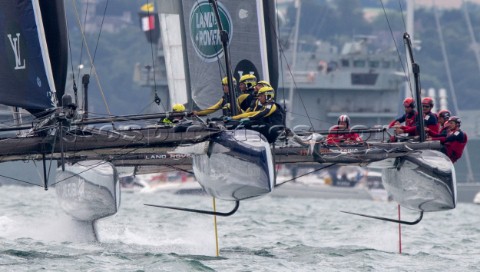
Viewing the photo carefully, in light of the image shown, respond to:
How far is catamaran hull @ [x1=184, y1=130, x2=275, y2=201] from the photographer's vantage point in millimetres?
14008

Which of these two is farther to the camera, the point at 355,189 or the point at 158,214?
the point at 355,189

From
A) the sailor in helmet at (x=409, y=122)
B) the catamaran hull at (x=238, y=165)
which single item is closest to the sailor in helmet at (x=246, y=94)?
the catamaran hull at (x=238, y=165)

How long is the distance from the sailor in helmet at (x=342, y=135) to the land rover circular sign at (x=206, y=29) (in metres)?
2.15

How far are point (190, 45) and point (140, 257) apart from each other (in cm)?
522

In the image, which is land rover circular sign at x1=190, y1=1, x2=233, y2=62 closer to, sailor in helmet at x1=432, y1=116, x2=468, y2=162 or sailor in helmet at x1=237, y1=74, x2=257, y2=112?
sailor in helmet at x1=237, y1=74, x2=257, y2=112

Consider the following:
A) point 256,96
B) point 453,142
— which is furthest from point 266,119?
point 453,142

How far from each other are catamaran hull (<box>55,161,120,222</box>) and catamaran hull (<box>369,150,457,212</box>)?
310 cm

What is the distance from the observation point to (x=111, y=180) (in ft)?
53.2

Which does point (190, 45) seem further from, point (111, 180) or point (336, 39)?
point (336, 39)

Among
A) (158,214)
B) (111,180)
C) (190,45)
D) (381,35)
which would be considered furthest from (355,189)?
(381,35)

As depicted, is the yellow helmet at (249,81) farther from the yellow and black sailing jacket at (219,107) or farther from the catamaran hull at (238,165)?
the catamaran hull at (238,165)

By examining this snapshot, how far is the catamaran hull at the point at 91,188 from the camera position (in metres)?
16.2

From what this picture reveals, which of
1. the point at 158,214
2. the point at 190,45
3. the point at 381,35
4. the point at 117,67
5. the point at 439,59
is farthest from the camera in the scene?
the point at 381,35

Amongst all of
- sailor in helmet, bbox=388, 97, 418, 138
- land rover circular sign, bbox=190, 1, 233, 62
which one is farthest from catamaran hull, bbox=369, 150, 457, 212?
land rover circular sign, bbox=190, 1, 233, 62
